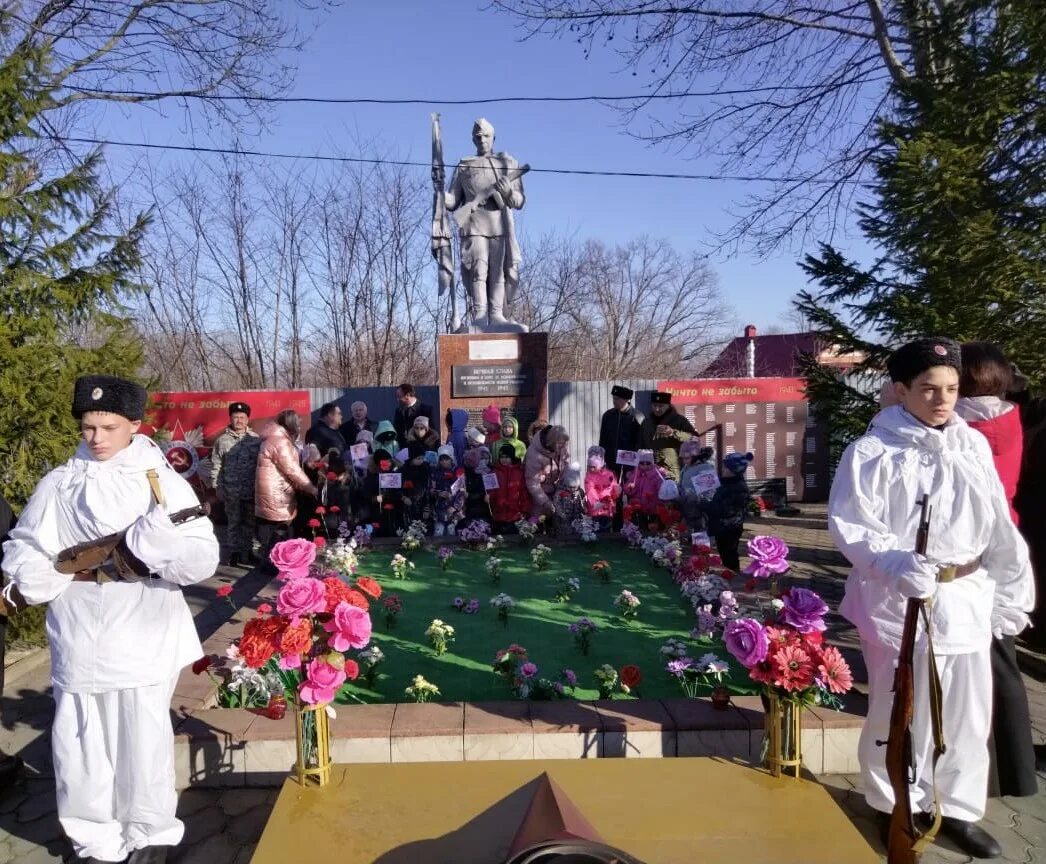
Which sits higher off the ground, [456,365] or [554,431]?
[456,365]

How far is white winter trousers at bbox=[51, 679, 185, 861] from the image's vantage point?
8.21 feet

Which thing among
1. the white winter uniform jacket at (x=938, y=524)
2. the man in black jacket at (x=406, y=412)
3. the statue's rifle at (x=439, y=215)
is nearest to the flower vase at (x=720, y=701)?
the white winter uniform jacket at (x=938, y=524)

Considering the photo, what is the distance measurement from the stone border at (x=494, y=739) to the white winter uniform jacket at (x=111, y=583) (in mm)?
719

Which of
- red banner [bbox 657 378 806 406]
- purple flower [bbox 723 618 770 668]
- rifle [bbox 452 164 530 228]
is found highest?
rifle [bbox 452 164 530 228]

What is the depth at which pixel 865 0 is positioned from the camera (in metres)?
8.82

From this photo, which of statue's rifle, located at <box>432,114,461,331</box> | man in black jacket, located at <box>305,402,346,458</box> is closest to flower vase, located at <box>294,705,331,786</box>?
man in black jacket, located at <box>305,402,346,458</box>

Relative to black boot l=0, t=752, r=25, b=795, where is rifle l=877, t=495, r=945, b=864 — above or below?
above

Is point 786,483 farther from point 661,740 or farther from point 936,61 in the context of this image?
point 661,740

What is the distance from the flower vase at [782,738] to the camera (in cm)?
253

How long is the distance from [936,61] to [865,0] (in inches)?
142

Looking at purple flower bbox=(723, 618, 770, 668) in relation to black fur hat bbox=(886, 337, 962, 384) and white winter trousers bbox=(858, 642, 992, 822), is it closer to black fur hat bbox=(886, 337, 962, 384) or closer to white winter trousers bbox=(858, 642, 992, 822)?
white winter trousers bbox=(858, 642, 992, 822)

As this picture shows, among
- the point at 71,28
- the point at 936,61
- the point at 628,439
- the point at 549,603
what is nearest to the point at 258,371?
the point at 71,28

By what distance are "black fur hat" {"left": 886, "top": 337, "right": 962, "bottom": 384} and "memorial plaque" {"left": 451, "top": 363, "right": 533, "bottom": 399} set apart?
7.36m

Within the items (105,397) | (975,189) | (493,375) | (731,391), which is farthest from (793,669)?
(731,391)
